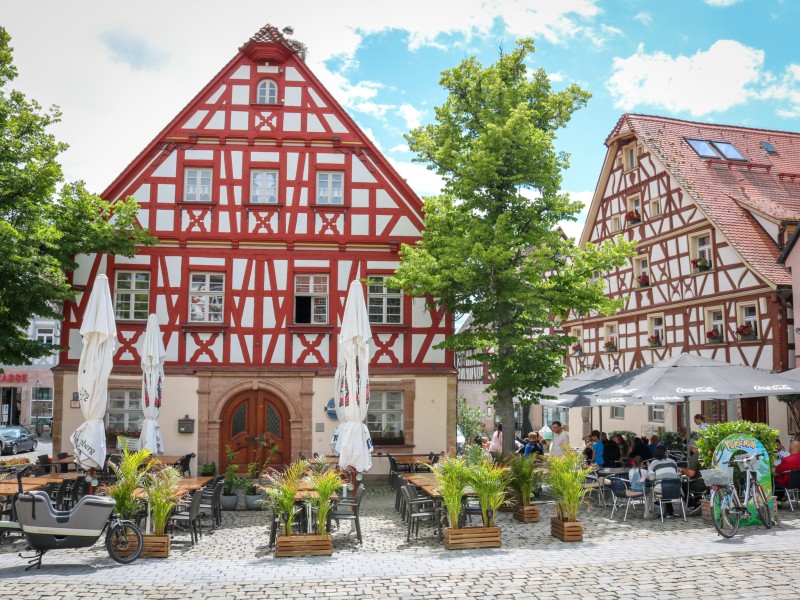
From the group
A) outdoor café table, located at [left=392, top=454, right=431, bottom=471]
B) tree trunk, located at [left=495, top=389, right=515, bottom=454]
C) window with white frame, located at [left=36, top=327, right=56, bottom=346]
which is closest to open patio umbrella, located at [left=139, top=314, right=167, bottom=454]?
outdoor café table, located at [left=392, top=454, right=431, bottom=471]

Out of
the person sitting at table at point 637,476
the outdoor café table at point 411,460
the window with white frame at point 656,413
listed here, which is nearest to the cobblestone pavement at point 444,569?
the person sitting at table at point 637,476

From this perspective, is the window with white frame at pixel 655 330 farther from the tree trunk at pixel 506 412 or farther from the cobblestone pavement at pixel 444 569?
the cobblestone pavement at pixel 444 569

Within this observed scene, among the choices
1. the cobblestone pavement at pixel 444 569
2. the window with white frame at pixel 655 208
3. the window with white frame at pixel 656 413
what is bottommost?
the cobblestone pavement at pixel 444 569

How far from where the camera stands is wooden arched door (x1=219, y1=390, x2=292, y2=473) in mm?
18062

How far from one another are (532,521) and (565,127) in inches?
337

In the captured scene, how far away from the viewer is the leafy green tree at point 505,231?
48.9 ft

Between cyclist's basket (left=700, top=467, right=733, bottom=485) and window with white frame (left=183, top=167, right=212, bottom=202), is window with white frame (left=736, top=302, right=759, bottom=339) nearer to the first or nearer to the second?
cyclist's basket (left=700, top=467, right=733, bottom=485)

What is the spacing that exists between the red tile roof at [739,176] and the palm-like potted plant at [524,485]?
1264 cm

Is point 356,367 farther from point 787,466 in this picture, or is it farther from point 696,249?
point 696,249

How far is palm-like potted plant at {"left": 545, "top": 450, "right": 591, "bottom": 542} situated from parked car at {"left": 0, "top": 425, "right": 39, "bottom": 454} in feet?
86.2

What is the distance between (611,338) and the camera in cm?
2894

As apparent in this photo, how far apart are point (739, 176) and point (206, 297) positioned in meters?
18.5

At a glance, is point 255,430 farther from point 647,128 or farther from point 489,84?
point 647,128

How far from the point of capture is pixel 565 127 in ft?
53.1
